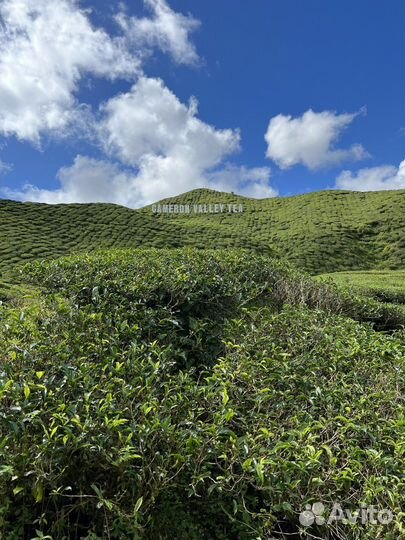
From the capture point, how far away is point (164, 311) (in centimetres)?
441

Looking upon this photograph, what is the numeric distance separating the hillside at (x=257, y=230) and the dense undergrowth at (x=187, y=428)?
12.2m

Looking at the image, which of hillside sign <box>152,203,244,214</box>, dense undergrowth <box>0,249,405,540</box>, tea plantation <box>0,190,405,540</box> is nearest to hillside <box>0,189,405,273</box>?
hillside sign <box>152,203,244,214</box>

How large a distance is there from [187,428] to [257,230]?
32.5 meters

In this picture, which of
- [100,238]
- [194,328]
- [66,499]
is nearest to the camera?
[66,499]

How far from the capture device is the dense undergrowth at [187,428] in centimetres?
224

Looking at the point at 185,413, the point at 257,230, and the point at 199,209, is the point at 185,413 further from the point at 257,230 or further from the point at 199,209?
the point at 199,209

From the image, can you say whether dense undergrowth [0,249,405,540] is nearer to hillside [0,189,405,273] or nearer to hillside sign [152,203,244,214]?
hillside [0,189,405,273]

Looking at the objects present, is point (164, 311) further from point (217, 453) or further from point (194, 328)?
point (217, 453)

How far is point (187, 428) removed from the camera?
2.72 metres

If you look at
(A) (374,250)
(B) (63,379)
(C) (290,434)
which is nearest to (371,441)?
(C) (290,434)

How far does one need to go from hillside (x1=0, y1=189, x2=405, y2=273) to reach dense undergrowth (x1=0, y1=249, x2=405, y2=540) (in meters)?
12.2

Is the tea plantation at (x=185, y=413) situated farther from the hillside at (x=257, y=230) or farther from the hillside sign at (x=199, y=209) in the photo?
the hillside sign at (x=199, y=209)

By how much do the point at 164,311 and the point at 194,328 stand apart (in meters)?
0.38

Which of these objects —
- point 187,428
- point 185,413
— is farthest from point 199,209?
point 187,428
